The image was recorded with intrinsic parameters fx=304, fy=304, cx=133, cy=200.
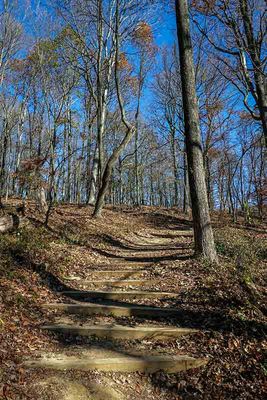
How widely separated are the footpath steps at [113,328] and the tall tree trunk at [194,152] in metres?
1.55

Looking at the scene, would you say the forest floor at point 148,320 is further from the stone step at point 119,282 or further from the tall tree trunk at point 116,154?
the tall tree trunk at point 116,154

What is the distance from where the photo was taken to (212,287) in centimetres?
553

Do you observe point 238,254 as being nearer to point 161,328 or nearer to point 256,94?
point 161,328

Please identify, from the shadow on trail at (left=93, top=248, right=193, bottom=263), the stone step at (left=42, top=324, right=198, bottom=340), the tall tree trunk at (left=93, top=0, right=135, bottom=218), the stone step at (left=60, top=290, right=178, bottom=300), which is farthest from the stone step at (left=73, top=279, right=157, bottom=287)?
the tall tree trunk at (left=93, top=0, right=135, bottom=218)

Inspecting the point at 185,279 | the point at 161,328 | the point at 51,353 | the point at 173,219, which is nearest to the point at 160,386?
the point at 161,328

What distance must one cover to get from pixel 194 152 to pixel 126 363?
4.98 meters

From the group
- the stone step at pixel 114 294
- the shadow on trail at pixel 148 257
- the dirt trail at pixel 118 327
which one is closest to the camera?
the dirt trail at pixel 118 327

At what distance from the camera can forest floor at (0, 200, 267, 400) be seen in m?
3.49

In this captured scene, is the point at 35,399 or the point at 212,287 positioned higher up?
the point at 212,287

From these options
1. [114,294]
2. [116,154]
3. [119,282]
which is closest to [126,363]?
[114,294]

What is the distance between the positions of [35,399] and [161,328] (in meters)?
2.04

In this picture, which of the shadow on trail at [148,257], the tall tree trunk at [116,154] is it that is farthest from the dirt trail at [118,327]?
the tall tree trunk at [116,154]

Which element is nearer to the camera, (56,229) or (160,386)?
(160,386)

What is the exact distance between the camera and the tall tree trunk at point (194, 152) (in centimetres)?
699
